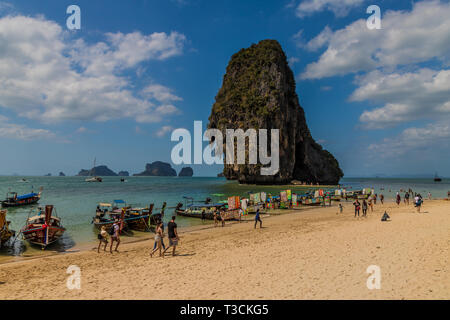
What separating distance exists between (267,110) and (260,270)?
77.1m

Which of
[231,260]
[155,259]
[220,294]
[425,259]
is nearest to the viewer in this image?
[220,294]

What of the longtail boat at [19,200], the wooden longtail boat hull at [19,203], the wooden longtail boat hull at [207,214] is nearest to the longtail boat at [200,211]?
the wooden longtail boat hull at [207,214]

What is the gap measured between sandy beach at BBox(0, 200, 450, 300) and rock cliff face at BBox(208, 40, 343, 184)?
70244 mm

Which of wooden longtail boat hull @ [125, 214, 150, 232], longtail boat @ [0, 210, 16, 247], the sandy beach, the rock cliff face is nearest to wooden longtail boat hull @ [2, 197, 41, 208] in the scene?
longtail boat @ [0, 210, 16, 247]

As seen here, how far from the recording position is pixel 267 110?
8219 centimetres

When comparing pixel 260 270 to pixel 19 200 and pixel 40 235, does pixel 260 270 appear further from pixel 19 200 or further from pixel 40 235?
pixel 19 200

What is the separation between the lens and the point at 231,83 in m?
95.4

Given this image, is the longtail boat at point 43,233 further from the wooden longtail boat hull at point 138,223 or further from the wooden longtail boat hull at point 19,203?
the wooden longtail boat hull at point 19,203

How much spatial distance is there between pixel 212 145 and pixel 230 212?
224 feet

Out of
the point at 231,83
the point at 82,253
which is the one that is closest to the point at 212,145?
the point at 231,83

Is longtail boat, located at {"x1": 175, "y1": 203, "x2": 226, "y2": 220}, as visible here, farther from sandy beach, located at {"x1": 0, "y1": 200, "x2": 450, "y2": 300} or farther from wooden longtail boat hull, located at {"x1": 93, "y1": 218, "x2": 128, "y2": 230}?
sandy beach, located at {"x1": 0, "y1": 200, "x2": 450, "y2": 300}

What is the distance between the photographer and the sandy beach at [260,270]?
7324mm

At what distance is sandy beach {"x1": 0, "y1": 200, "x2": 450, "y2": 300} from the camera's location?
7.32 metres
